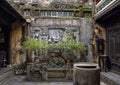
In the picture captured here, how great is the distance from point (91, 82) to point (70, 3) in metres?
8.02

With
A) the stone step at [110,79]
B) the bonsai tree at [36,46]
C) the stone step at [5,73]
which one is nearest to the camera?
the stone step at [110,79]

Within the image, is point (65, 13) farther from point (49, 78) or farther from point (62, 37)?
point (49, 78)

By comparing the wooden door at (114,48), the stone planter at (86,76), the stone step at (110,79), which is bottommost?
the stone step at (110,79)

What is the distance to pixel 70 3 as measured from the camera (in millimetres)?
15906

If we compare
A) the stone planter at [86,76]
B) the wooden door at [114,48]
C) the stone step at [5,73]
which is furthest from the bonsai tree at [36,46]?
the stone planter at [86,76]

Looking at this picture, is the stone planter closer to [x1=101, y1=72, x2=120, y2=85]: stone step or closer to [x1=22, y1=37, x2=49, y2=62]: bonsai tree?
[x1=101, y1=72, x2=120, y2=85]: stone step

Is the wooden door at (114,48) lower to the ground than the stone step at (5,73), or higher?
higher

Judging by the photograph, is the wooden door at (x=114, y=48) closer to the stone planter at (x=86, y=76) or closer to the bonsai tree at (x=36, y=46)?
the stone planter at (x=86, y=76)

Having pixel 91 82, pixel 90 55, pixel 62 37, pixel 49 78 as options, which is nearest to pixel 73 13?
pixel 62 37

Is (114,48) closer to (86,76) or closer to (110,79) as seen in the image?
(110,79)

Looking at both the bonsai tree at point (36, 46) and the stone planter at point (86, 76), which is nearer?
the stone planter at point (86, 76)

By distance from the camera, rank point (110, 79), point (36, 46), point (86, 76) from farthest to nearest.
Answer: point (36, 46) < point (110, 79) < point (86, 76)

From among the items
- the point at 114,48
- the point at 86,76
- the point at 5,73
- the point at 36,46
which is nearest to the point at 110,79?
the point at 86,76

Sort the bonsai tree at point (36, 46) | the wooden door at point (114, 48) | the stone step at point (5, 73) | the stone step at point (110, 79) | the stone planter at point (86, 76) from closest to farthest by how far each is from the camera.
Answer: the stone planter at point (86, 76), the stone step at point (110, 79), the stone step at point (5, 73), the wooden door at point (114, 48), the bonsai tree at point (36, 46)
